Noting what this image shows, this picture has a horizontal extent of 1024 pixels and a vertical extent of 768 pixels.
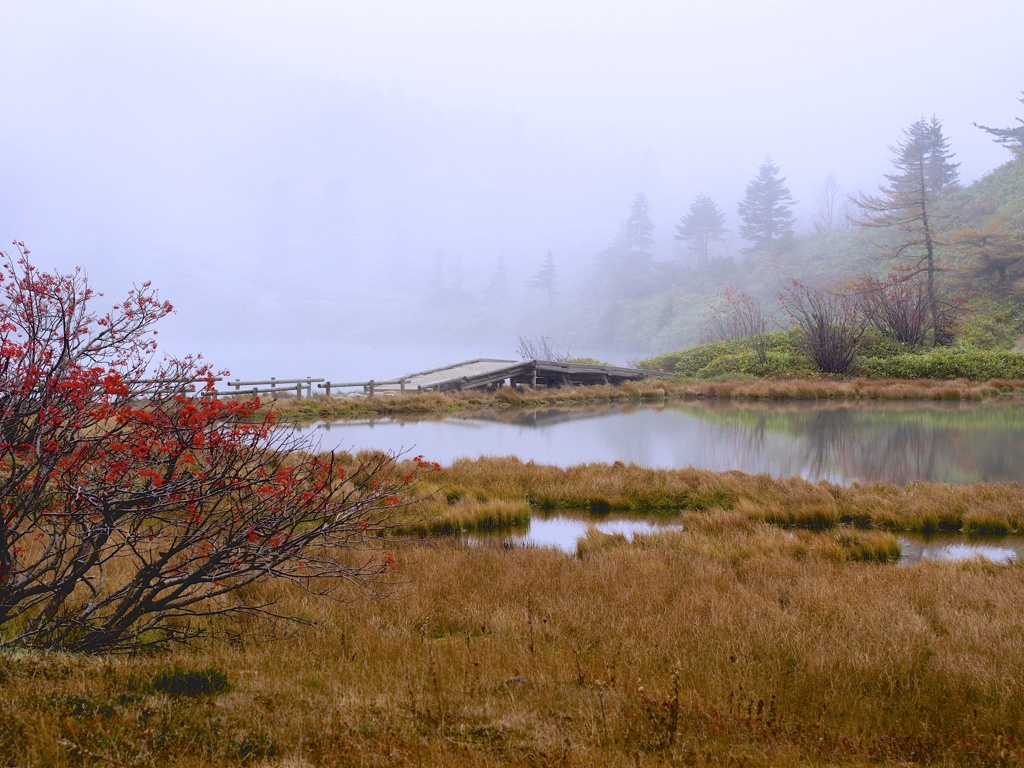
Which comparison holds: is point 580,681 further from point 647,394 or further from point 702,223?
point 702,223

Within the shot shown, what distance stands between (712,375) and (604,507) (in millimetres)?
23550

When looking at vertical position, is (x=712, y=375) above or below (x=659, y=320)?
below

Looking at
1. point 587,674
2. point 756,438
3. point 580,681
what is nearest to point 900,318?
point 756,438

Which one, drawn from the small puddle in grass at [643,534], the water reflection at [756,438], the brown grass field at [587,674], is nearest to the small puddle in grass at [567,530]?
the small puddle in grass at [643,534]

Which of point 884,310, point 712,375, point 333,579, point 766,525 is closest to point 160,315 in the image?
point 333,579

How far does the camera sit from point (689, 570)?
6.74 m

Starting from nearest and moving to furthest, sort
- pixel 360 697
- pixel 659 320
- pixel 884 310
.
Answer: pixel 360 697 < pixel 884 310 < pixel 659 320

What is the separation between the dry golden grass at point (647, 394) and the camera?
72.7 ft

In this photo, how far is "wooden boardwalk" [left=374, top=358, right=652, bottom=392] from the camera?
27.3 meters

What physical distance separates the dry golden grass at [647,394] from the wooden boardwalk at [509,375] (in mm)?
1462

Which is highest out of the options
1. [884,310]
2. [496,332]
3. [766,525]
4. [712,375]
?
[496,332]

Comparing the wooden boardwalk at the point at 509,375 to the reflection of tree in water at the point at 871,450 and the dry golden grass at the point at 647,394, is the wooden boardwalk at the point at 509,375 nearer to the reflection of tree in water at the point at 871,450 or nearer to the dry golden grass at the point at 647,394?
the dry golden grass at the point at 647,394

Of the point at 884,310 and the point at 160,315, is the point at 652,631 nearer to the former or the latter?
the point at 160,315

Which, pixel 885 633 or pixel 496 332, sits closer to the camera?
pixel 885 633
